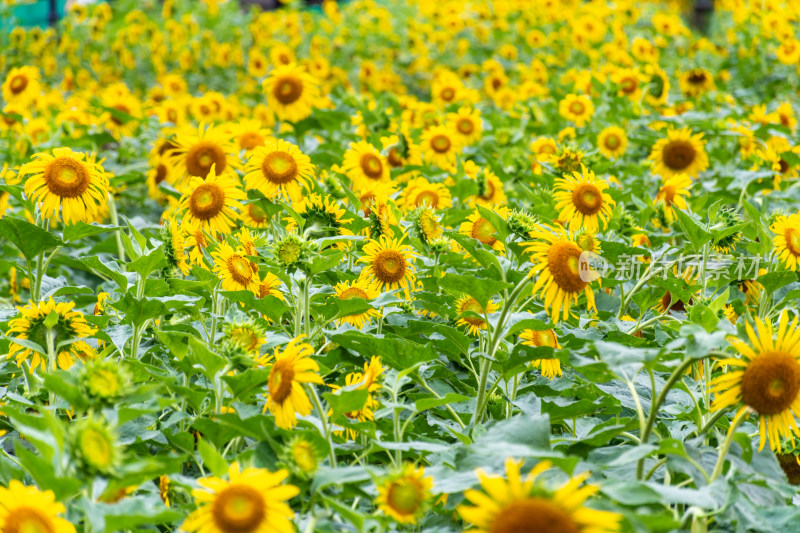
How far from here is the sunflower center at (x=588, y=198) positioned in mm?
2479

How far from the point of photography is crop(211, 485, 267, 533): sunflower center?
124 cm

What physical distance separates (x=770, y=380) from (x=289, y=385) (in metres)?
0.84

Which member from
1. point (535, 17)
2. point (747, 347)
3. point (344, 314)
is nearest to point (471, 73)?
point (535, 17)

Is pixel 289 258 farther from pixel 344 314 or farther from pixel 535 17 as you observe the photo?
Result: pixel 535 17

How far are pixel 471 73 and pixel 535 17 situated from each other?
4.56 feet

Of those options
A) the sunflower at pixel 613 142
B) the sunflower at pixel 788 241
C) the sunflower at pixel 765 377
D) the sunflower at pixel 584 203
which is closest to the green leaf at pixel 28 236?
the sunflower at pixel 584 203

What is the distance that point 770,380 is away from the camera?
1.41 m

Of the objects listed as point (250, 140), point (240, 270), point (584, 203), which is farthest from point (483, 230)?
point (250, 140)

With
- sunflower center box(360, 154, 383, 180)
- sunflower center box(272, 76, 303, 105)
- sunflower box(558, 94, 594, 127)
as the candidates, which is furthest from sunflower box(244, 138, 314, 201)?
sunflower box(558, 94, 594, 127)

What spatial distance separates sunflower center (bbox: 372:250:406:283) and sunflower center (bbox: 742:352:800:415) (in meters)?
1.02

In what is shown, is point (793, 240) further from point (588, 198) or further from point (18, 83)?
point (18, 83)

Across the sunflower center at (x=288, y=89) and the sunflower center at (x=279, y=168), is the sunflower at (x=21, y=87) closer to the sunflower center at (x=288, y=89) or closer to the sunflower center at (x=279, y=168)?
the sunflower center at (x=288, y=89)

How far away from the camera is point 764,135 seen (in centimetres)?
397

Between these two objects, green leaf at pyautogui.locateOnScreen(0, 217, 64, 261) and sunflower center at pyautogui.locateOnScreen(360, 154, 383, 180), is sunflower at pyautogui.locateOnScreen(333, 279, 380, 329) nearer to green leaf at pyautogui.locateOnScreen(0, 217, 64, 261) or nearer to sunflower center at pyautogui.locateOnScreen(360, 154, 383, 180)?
green leaf at pyautogui.locateOnScreen(0, 217, 64, 261)
